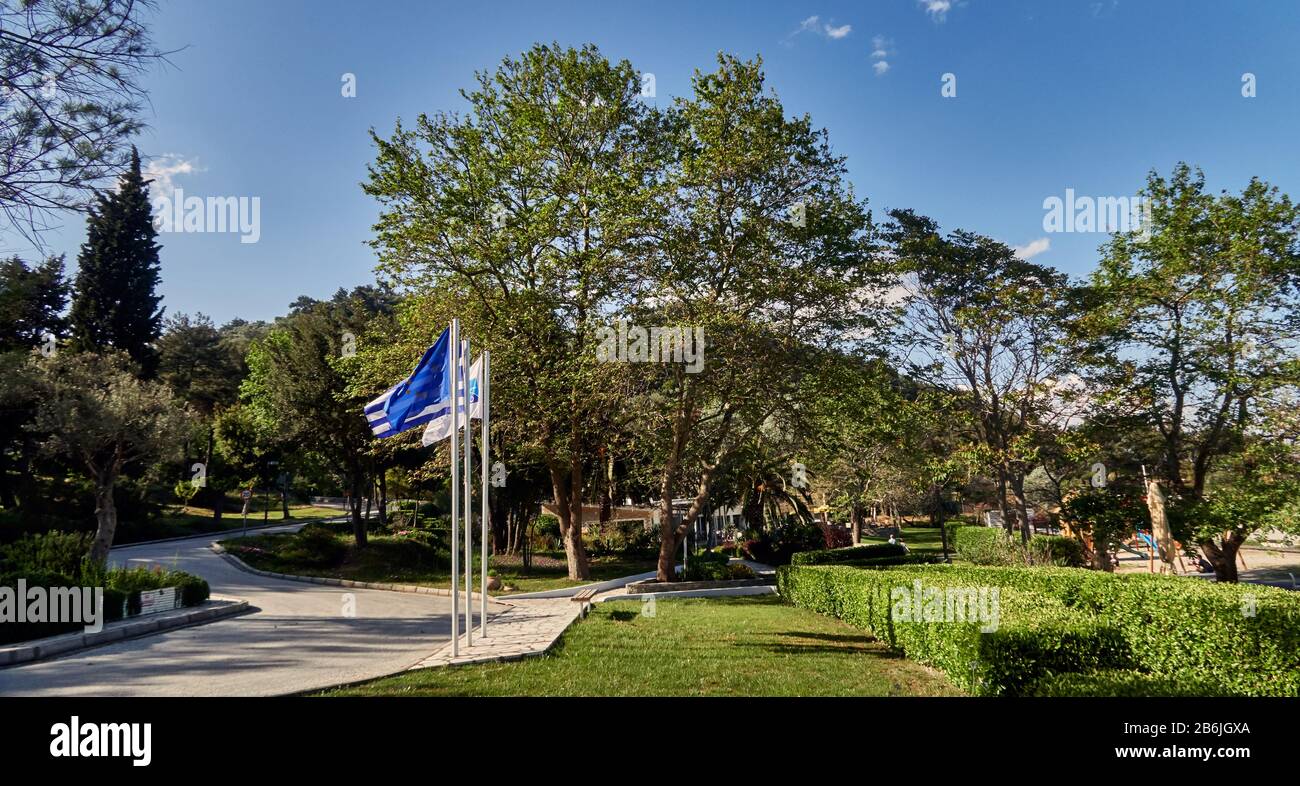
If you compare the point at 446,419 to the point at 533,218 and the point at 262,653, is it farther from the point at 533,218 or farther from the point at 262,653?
the point at 533,218

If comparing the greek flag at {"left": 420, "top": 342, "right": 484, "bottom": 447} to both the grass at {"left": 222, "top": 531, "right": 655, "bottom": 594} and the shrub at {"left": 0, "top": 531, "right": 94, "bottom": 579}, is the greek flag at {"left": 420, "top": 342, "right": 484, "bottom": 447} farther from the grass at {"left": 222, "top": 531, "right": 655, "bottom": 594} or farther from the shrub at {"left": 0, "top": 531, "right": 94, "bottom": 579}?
the grass at {"left": 222, "top": 531, "right": 655, "bottom": 594}

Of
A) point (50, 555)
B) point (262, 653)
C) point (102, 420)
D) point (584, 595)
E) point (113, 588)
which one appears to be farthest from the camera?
point (584, 595)

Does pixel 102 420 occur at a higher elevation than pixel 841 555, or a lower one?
higher

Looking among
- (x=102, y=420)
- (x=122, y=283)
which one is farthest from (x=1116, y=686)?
(x=122, y=283)

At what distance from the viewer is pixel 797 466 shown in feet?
94.0

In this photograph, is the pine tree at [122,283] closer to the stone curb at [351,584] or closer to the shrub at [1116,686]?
the stone curb at [351,584]

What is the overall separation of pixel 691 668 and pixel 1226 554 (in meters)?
19.8

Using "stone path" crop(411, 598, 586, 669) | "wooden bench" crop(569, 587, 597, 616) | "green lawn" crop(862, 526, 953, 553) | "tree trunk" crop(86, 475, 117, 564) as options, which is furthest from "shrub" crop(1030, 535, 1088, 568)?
"tree trunk" crop(86, 475, 117, 564)

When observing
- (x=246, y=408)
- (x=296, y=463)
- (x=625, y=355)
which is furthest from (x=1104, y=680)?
(x=246, y=408)

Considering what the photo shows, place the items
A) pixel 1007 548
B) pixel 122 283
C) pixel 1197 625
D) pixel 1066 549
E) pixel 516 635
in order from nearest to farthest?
pixel 1197 625, pixel 516 635, pixel 1007 548, pixel 1066 549, pixel 122 283

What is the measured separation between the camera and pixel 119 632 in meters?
12.1

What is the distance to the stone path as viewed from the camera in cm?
1032

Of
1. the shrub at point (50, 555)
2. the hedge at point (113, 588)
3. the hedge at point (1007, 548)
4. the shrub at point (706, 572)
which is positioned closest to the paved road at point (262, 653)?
the hedge at point (113, 588)
